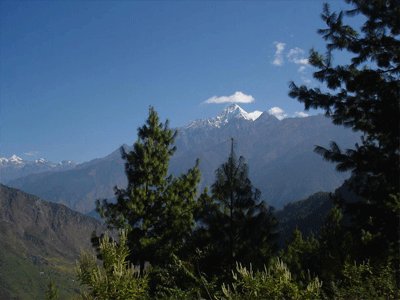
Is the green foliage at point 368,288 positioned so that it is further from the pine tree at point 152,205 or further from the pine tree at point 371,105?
the pine tree at point 152,205

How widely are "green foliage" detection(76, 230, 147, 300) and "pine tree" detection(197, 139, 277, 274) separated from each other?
7325 mm

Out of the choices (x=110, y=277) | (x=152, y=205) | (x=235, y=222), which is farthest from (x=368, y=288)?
(x=152, y=205)

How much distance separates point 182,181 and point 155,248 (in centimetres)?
375

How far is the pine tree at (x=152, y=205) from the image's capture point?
52.3ft

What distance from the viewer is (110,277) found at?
559 centimetres

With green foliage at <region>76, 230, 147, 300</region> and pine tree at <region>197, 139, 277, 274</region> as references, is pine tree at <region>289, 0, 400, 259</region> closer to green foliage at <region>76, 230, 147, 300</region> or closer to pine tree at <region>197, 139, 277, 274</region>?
pine tree at <region>197, 139, 277, 274</region>

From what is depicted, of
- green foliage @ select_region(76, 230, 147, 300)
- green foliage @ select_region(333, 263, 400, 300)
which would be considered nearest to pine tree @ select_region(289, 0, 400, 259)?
green foliage @ select_region(333, 263, 400, 300)

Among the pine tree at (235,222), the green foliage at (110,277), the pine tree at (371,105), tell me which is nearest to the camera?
the green foliage at (110,277)

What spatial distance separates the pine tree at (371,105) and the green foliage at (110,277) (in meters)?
7.14

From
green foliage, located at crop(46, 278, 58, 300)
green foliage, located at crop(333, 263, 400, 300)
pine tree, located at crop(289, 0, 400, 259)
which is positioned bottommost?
green foliage, located at crop(333, 263, 400, 300)

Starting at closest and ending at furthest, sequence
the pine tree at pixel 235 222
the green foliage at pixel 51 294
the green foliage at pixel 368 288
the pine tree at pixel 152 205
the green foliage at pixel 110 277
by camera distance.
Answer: the green foliage at pixel 51 294
the green foliage at pixel 110 277
the green foliage at pixel 368 288
the pine tree at pixel 235 222
the pine tree at pixel 152 205

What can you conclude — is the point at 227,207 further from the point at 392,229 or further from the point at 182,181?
the point at 392,229

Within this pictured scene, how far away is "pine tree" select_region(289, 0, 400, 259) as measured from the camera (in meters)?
9.33

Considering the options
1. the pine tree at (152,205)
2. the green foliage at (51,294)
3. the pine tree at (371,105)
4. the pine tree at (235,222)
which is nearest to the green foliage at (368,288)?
the pine tree at (371,105)
